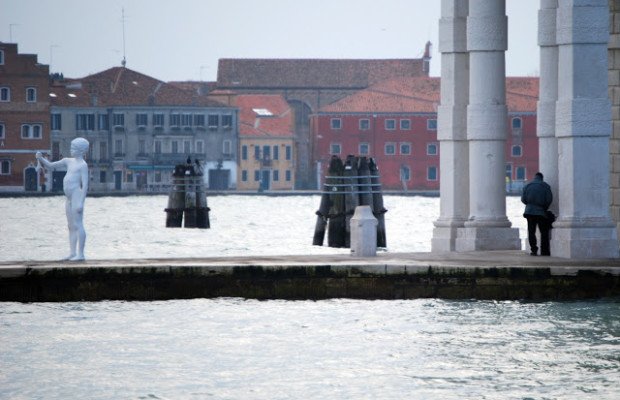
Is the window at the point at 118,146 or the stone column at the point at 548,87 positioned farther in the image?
the window at the point at 118,146

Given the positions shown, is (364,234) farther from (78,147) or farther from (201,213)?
(201,213)

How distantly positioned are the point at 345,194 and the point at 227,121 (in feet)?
303

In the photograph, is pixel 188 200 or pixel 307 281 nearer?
pixel 307 281

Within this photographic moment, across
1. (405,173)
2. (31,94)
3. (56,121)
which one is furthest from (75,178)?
(405,173)

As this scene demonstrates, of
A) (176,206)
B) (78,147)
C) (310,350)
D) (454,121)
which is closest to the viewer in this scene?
(310,350)

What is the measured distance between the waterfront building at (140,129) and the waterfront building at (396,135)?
7.86 meters

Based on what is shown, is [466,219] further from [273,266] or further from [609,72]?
[273,266]

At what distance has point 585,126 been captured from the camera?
23.5 metres

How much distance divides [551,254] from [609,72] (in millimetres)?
2845

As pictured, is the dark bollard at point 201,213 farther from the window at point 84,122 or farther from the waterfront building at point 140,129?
the window at point 84,122

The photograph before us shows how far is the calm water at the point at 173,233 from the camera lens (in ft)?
142

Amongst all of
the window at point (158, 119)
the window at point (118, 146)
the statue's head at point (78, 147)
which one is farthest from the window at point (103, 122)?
the statue's head at point (78, 147)

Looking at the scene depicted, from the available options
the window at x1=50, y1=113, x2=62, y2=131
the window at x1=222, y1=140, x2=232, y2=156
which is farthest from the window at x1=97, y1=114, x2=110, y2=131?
the window at x1=222, y1=140, x2=232, y2=156

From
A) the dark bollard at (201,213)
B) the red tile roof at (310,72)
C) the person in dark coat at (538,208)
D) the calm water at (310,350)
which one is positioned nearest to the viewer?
the calm water at (310,350)
